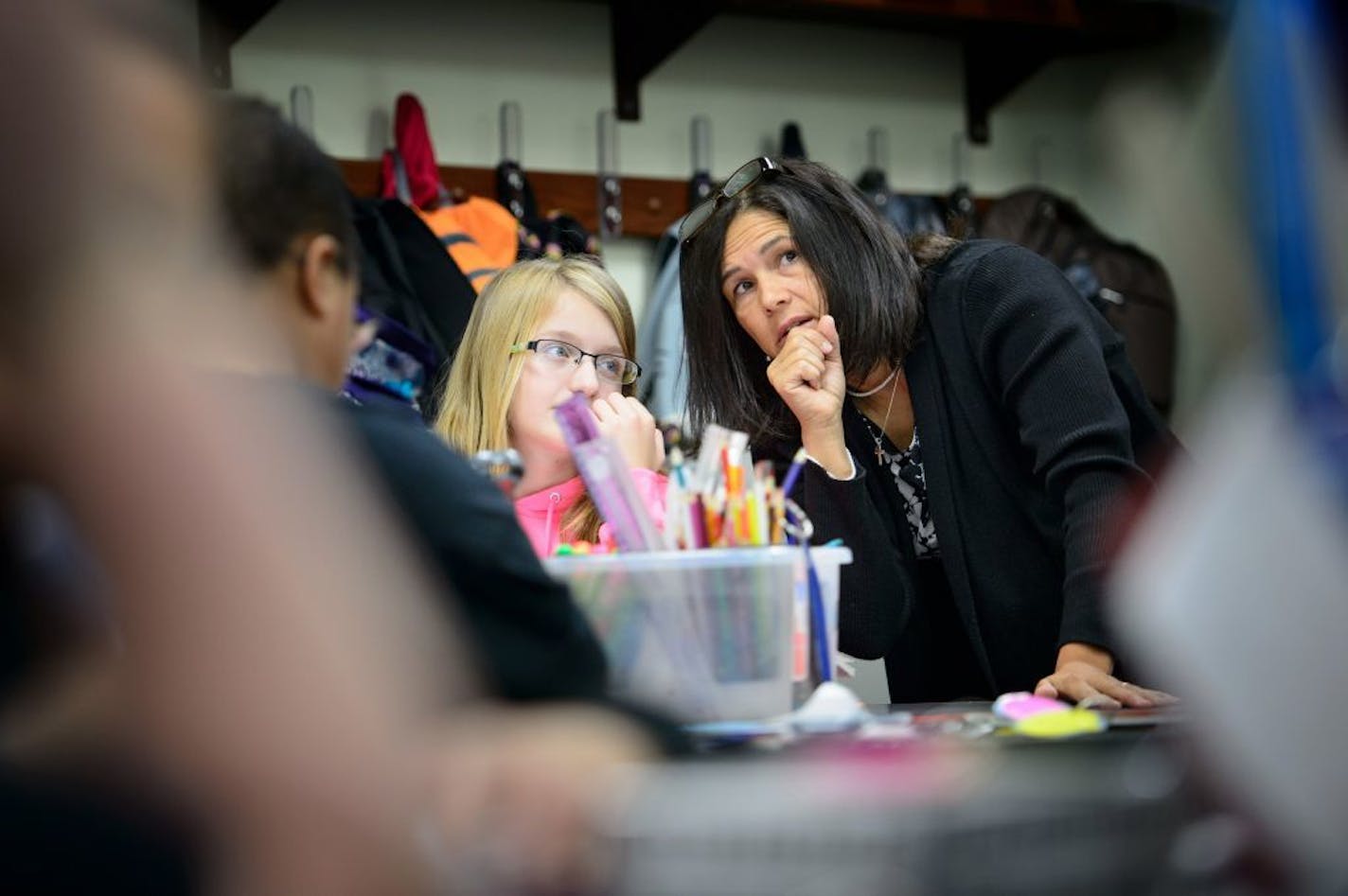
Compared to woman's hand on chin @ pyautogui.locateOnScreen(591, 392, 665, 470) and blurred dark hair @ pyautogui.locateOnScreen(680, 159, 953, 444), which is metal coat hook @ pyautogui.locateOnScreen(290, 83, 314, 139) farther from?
woman's hand on chin @ pyautogui.locateOnScreen(591, 392, 665, 470)

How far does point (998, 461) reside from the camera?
4.80ft

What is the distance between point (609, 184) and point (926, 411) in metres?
1.33

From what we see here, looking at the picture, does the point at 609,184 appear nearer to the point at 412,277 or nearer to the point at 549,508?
the point at 412,277

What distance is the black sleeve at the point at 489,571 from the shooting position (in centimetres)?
65

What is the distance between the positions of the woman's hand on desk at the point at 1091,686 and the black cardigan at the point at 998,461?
13 centimetres

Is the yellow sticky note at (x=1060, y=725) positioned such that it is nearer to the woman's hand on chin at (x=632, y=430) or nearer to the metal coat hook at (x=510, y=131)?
the woman's hand on chin at (x=632, y=430)

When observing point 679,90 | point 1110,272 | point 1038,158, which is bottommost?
point 1110,272

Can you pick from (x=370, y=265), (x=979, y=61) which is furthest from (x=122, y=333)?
(x=979, y=61)

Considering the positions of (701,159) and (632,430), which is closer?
(632,430)

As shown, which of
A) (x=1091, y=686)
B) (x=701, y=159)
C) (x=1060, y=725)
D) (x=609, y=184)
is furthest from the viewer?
(x=701, y=159)

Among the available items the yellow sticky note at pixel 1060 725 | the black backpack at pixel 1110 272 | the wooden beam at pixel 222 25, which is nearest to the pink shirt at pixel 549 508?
the yellow sticky note at pixel 1060 725

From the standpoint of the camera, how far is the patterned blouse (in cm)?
156

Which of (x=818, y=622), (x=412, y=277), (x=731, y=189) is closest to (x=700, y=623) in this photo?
(x=818, y=622)

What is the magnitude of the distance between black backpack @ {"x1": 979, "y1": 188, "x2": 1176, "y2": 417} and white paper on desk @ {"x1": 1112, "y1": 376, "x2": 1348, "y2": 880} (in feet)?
8.10
